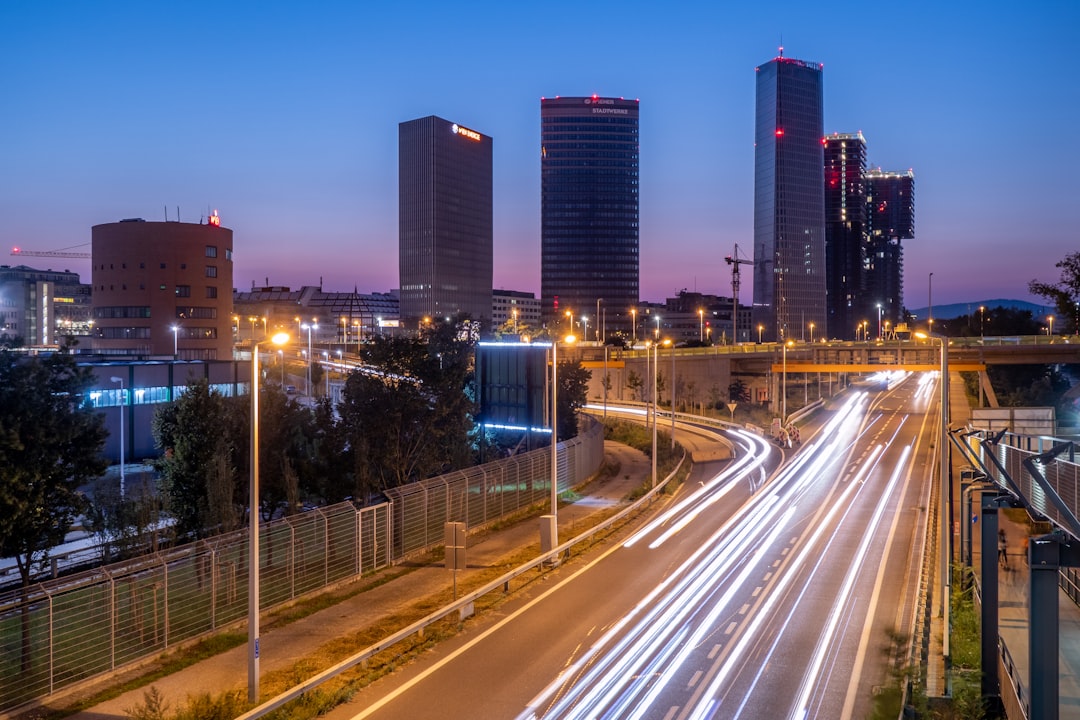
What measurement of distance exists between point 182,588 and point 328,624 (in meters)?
3.15

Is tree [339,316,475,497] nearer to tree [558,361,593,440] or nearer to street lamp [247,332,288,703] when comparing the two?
street lamp [247,332,288,703]

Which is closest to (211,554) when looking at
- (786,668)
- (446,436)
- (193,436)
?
(193,436)

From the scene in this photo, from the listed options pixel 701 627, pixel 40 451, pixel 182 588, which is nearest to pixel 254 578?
pixel 182 588

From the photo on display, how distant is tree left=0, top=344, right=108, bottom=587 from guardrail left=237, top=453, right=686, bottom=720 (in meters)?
6.27

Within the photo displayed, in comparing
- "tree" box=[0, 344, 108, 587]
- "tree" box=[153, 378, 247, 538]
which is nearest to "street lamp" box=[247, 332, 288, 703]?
"tree" box=[0, 344, 108, 587]

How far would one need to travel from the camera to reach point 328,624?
711 inches

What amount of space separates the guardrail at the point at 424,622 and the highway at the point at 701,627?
56 cm

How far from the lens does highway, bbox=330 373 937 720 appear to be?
13.9 metres

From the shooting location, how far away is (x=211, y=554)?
16.6 m

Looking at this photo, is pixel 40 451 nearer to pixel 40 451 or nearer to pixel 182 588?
pixel 40 451

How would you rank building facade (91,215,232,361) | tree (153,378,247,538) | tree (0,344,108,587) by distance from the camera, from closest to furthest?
tree (0,344,108,587) → tree (153,378,247,538) → building facade (91,215,232,361)

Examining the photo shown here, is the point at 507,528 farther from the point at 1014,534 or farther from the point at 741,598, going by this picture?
the point at 1014,534

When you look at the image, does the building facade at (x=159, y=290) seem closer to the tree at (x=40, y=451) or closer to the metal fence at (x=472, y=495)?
the metal fence at (x=472, y=495)

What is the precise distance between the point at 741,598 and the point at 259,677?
1110cm
